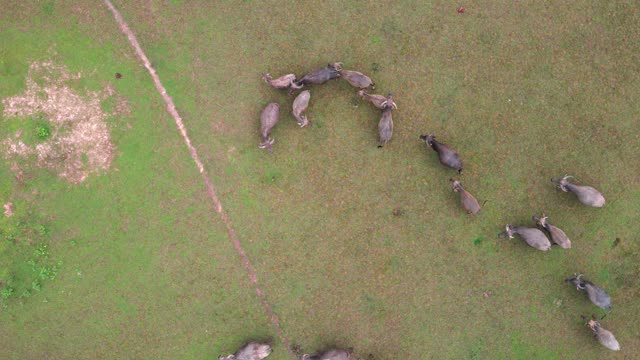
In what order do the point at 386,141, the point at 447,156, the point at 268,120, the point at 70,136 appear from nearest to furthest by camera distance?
the point at 447,156
the point at 268,120
the point at 386,141
the point at 70,136

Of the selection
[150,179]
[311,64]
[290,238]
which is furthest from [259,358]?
[311,64]

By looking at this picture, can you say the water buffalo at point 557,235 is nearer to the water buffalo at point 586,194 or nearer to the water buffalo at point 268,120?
the water buffalo at point 586,194

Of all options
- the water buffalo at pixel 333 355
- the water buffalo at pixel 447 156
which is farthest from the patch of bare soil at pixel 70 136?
the water buffalo at pixel 447 156

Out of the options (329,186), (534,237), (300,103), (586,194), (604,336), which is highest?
(300,103)

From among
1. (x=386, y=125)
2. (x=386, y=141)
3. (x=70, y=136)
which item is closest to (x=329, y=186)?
(x=386, y=141)

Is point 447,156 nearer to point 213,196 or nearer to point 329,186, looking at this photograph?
point 329,186
